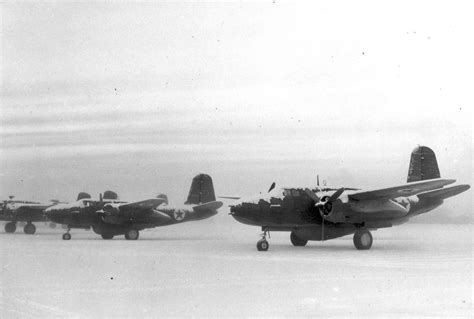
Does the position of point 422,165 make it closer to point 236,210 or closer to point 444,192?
point 444,192

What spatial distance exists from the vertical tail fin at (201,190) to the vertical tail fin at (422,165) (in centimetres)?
1304

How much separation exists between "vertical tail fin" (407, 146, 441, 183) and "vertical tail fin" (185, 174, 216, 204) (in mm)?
13035

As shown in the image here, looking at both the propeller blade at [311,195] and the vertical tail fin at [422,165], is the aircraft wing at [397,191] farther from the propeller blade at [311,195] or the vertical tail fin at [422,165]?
the vertical tail fin at [422,165]

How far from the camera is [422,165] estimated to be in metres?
23.8

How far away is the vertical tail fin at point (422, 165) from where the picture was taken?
77.9 ft

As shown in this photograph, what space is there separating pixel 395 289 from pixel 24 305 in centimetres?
635

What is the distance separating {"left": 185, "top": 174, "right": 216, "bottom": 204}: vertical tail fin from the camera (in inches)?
1296

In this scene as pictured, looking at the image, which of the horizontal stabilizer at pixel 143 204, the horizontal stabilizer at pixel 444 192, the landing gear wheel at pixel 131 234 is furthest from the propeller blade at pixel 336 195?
the landing gear wheel at pixel 131 234

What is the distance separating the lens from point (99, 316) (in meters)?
7.98

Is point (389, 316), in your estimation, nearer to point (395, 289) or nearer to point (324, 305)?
point (324, 305)

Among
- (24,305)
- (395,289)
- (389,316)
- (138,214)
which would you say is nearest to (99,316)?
(24,305)

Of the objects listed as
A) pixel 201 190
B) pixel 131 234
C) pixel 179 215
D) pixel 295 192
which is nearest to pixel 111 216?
pixel 131 234

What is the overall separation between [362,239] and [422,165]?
241 inches

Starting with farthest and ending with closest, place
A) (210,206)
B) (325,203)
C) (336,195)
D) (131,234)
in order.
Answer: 1. (210,206)
2. (131,234)
3. (325,203)
4. (336,195)
